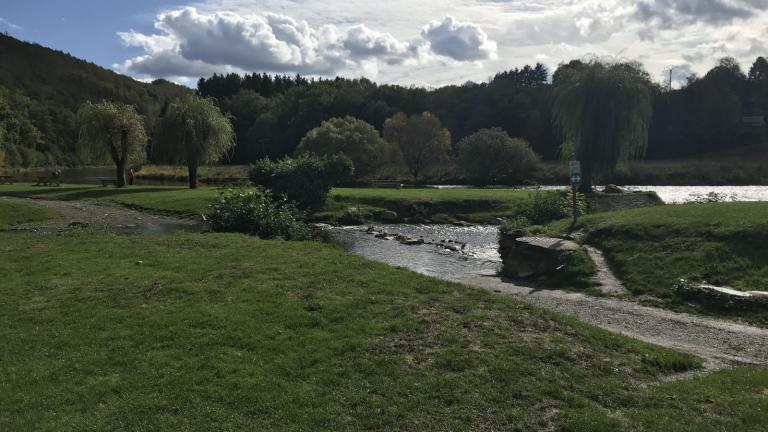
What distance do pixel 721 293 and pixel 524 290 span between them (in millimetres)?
5082

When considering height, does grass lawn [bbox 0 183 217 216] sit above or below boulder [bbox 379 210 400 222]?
above

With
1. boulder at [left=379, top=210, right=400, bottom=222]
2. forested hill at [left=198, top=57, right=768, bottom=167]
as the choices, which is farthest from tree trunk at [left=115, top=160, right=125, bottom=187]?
forested hill at [left=198, top=57, right=768, bottom=167]

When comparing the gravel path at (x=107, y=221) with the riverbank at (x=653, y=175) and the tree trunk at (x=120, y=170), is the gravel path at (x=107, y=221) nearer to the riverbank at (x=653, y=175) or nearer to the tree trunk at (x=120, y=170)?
the tree trunk at (x=120, y=170)

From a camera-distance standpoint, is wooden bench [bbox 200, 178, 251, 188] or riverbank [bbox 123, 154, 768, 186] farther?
riverbank [bbox 123, 154, 768, 186]

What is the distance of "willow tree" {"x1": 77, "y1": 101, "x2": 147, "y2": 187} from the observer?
157 ft

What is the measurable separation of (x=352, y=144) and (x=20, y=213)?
42317 millimetres

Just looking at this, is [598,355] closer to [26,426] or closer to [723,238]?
[26,426]

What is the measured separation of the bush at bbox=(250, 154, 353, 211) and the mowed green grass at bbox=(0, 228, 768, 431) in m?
24.5

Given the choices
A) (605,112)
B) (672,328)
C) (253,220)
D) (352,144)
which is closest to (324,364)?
(672,328)

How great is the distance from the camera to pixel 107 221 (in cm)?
3017

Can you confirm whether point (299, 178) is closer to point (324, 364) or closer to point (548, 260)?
point (548, 260)

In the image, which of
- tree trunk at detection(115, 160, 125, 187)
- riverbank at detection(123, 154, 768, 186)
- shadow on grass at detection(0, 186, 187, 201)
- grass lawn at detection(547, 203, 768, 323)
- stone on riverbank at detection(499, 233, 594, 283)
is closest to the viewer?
grass lawn at detection(547, 203, 768, 323)

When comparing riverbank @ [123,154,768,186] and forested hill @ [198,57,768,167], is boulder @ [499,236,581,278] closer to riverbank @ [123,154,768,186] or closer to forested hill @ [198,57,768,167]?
riverbank @ [123,154,768,186]

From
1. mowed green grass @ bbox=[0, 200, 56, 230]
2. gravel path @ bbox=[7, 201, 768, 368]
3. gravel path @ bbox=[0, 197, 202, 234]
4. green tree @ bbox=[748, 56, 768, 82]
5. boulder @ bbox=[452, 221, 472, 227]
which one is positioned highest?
green tree @ bbox=[748, 56, 768, 82]
